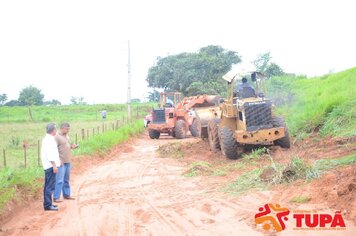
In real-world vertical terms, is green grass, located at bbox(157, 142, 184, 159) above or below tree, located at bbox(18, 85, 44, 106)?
below

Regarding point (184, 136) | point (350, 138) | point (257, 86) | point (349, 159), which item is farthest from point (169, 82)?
point (349, 159)

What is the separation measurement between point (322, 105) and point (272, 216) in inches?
406

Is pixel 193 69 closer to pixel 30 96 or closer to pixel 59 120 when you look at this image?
pixel 59 120

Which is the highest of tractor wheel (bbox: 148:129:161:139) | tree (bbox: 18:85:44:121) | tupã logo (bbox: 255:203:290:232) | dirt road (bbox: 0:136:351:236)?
tree (bbox: 18:85:44:121)

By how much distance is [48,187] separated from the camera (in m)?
8.91

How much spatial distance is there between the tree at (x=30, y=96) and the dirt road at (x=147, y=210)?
62.7 m

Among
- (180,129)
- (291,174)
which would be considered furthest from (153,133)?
(291,174)

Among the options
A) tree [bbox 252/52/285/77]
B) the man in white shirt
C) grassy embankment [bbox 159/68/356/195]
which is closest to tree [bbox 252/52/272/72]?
tree [bbox 252/52/285/77]

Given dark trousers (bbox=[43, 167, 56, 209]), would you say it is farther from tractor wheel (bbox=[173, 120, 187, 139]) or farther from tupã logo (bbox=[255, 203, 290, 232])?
tractor wheel (bbox=[173, 120, 187, 139])

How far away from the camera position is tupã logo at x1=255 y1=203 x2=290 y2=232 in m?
6.71

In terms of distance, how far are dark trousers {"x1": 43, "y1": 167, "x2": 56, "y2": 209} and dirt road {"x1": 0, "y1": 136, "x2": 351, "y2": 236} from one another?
0.67 feet

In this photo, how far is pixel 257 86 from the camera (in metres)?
14.9

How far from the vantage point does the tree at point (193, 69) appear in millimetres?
38656

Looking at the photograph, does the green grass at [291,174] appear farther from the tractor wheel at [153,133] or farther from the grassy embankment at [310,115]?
the tractor wheel at [153,133]
